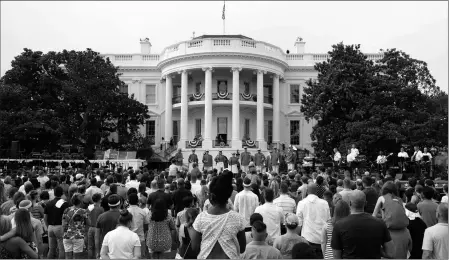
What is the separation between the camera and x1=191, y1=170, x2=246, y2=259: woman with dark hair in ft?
15.4

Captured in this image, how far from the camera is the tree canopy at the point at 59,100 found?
3048cm

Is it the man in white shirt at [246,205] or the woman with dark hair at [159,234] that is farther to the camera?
the man in white shirt at [246,205]

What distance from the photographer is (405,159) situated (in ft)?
74.1

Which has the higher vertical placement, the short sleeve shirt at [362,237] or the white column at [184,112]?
the white column at [184,112]

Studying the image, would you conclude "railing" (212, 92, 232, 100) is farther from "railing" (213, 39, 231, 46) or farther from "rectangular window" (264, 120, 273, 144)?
"rectangular window" (264, 120, 273, 144)

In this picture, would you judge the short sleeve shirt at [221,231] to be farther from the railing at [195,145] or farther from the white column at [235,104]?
the railing at [195,145]

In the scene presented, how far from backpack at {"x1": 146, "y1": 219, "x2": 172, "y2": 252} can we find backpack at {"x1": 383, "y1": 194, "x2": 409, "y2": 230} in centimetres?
328

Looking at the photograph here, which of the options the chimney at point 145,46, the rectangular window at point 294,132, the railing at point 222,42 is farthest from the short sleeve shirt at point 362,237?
the chimney at point 145,46

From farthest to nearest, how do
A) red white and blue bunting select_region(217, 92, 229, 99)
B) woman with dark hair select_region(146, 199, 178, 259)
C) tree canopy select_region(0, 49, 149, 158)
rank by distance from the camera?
red white and blue bunting select_region(217, 92, 229, 99), tree canopy select_region(0, 49, 149, 158), woman with dark hair select_region(146, 199, 178, 259)

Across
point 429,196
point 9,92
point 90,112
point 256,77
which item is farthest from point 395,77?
point 9,92

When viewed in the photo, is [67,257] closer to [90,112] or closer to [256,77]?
[90,112]

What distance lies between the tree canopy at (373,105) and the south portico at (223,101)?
630cm

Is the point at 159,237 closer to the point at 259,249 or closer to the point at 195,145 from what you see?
the point at 259,249

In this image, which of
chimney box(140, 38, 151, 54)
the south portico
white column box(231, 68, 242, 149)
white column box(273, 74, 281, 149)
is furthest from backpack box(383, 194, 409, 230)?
chimney box(140, 38, 151, 54)
